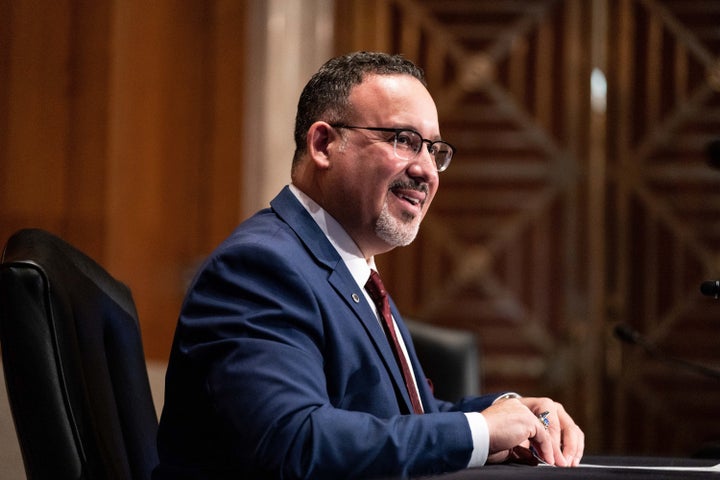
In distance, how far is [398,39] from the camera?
5.20 metres

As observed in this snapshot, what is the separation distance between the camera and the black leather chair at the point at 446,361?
3.11 meters

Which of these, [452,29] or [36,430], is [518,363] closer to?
[452,29]

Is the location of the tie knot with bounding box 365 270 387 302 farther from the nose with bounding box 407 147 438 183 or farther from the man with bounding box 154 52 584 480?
the nose with bounding box 407 147 438 183

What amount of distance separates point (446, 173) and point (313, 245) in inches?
136

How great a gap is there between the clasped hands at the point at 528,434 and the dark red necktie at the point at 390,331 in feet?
0.73

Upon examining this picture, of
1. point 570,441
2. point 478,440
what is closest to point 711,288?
point 570,441

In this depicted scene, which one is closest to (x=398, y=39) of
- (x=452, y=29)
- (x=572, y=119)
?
(x=452, y=29)

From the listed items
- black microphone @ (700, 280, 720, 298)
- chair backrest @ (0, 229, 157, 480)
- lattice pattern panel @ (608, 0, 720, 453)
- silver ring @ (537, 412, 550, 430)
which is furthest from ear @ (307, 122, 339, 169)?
lattice pattern panel @ (608, 0, 720, 453)

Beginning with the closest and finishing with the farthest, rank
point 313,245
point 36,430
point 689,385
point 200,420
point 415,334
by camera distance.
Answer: point 36,430 < point 200,420 < point 313,245 < point 415,334 < point 689,385

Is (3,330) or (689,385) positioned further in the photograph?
(689,385)

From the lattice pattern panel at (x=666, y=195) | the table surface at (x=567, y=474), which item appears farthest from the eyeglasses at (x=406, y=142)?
the lattice pattern panel at (x=666, y=195)

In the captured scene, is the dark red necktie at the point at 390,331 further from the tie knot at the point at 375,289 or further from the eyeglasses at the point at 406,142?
the eyeglasses at the point at 406,142

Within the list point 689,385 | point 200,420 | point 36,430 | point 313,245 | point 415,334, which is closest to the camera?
point 36,430

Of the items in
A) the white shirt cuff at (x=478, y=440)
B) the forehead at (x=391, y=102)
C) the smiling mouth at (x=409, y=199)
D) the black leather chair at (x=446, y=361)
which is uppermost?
the forehead at (x=391, y=102)
